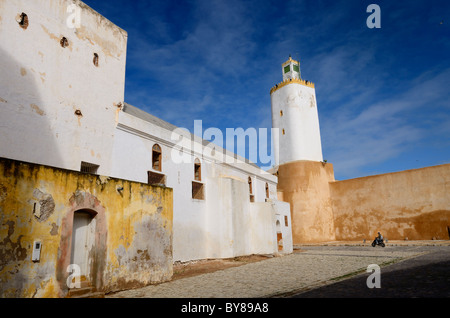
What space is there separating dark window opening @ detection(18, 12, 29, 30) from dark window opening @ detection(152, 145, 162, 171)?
5.89 metres

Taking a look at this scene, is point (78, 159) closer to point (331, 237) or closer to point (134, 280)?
point (134, 280)

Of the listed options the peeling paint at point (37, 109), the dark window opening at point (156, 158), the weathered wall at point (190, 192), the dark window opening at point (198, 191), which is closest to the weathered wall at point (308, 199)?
the weathered wall at point (190, 192)

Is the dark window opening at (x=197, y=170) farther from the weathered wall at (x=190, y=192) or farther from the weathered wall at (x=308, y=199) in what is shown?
the weathered wall at (x=308, y=199)

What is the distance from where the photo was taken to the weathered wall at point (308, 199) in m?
26.1

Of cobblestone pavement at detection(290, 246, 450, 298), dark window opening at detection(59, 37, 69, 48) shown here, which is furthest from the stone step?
dark window opening at detection(59, 37, 69, 48)

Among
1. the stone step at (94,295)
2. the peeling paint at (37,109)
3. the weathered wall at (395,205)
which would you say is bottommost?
the stone step at (94,295)

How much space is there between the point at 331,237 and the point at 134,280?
21764 millimetres

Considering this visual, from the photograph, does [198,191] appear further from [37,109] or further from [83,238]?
[83,238]

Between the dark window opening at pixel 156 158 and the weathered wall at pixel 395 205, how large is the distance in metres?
18.6

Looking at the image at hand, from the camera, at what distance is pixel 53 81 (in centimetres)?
1024

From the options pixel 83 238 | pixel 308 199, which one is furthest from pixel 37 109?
pixel 308 199

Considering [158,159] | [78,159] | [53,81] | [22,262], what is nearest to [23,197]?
[22,262]

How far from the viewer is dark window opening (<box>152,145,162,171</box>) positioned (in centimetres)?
1295

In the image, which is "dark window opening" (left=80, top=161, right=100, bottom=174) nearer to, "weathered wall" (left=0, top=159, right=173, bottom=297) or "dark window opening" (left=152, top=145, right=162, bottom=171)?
"dark window opening" (left=152, top=145, right=162, bottom=171)
